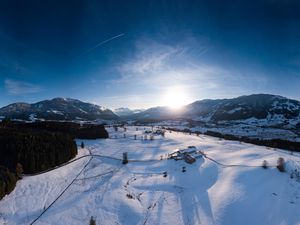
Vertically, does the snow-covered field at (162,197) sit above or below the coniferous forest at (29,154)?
below

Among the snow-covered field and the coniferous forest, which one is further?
the coniferous forest

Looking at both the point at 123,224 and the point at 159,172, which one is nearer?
the point at 123,224

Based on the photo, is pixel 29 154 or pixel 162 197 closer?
pixel 162 197

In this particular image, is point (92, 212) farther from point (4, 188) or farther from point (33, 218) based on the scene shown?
point (4, 188)

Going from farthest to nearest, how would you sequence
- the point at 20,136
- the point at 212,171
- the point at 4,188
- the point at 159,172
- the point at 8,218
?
the point at 20,136
the point at 159,172
the point at 212,171
the point at 4,188
the point at 8,218

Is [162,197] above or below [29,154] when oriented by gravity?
below

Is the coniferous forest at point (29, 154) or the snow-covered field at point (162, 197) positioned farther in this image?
the coniferous forest at point (29, 154)

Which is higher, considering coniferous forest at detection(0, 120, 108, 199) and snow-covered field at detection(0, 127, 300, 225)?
coniferous forest at detection(0, 120, 108, 199)

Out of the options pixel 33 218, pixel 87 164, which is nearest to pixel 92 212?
pixel 33 218
